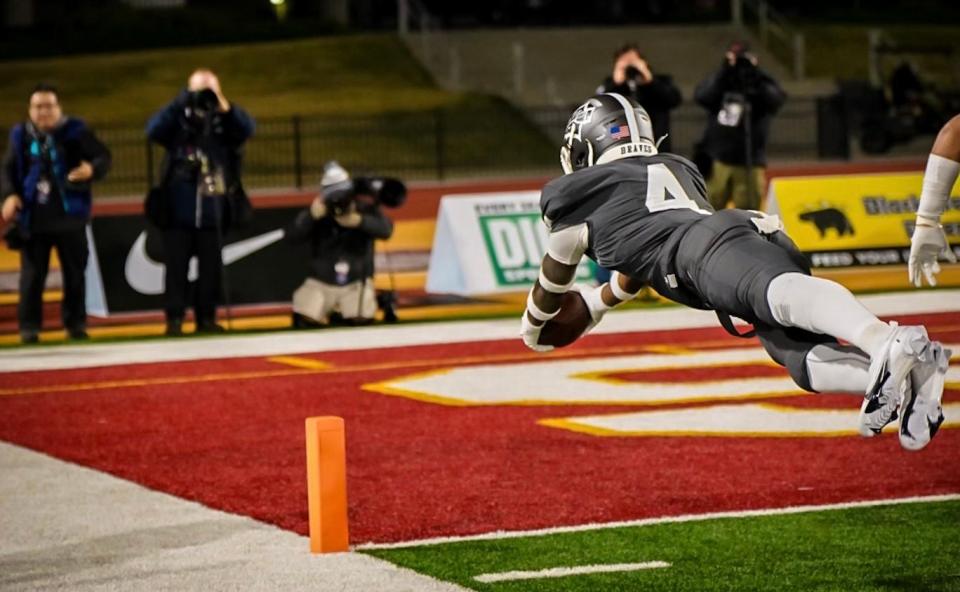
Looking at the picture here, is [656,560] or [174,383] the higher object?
[656,560]

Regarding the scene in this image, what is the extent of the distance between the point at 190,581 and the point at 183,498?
5.72ft

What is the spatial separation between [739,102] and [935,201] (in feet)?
34.0

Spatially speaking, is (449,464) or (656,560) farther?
(449,464)

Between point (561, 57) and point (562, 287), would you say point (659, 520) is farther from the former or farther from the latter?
point (561, 57)

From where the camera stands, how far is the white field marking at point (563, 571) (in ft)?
23.5

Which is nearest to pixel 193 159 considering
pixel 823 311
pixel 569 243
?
pixel 569 243

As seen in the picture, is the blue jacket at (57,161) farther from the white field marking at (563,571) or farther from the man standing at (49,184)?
the white field marking at (563,571)

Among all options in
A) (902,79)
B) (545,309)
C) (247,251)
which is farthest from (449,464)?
(902,79)

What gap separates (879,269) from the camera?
19297mm

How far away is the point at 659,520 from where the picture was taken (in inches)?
325

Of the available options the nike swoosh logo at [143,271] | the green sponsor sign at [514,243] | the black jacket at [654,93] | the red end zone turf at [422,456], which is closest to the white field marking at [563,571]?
the red end zone turf at [422,456]

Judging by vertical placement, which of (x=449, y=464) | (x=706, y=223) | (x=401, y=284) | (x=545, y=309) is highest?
(x=706, y=223)

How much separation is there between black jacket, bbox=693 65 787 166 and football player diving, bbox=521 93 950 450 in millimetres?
9692

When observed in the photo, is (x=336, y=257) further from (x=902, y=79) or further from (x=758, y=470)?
(x=902, y=79)
